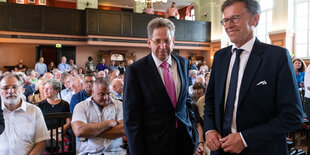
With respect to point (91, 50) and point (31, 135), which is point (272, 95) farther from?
point (91, 50)

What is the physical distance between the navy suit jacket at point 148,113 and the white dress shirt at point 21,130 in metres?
1.14

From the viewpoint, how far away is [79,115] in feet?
7.55

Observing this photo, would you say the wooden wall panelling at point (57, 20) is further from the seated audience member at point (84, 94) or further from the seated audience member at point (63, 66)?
the seated audience member at point (84, 94)

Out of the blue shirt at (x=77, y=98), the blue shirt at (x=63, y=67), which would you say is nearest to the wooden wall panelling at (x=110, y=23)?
the blue shirt at (x=63, y=67)

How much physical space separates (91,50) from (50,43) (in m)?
2.23

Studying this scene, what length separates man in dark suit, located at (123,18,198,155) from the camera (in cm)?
155

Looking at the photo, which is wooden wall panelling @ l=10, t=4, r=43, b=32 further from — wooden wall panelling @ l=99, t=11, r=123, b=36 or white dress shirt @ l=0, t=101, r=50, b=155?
white dress shirt @ l=0, t=101, r=50, b=155

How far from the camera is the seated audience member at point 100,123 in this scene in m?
2.21

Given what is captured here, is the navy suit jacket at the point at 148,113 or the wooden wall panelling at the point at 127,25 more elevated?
the wooden wall panelling at the point at 127,25

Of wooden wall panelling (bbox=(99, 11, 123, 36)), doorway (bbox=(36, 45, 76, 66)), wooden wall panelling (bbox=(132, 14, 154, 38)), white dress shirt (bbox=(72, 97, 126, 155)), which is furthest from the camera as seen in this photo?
wooden wall panelling (bbox=(132, 14, 154, 38))

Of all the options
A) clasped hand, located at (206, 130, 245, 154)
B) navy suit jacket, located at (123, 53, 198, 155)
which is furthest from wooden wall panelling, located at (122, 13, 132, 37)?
clasped hand, located at (206, 130, 245, 154)

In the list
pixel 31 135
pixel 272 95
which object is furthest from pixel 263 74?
pixel 31 135

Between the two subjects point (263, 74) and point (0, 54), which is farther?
point (0, 54)

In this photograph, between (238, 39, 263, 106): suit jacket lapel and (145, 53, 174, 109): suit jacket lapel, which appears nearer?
(238, 39, 263, 106): suit jacket lapel
